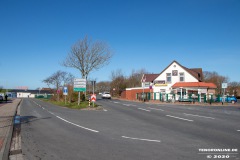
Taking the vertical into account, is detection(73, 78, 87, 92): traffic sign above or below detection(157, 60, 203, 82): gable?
below

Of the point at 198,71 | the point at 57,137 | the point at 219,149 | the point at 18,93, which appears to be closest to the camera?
the point at 219,149

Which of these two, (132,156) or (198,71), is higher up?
(198,71)

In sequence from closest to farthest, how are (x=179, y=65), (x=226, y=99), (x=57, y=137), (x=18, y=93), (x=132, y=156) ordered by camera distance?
(x=132, y=156), (x=57, y=137), (x=226, y=99), (x=179, y=65), (x=18, y=93)

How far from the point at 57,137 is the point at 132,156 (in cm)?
447

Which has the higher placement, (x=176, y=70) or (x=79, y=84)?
(x=176, y=70)

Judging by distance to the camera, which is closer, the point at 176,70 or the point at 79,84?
the point at 79,84

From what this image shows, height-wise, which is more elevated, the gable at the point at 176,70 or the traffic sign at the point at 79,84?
the gable at the point at 176,70

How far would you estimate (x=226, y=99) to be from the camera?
146 ft

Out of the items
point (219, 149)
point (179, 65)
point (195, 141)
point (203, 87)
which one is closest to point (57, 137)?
point (195, 141)

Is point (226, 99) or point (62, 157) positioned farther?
point (226, 99)

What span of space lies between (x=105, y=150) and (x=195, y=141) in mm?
3365

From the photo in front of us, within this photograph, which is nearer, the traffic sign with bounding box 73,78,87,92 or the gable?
the traffic sign with bounding box 73,78,87,92

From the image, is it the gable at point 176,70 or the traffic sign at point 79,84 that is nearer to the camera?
the traffic sign at point 79,84

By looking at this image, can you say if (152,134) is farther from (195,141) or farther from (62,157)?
(62,157)
